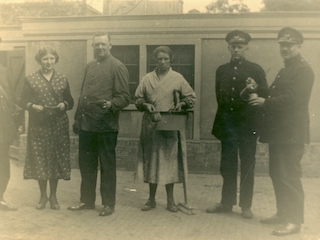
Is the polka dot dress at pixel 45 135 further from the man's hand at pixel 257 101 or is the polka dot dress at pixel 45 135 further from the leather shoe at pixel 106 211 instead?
the man's hand at pixel 257 101

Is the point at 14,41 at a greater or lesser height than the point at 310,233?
greater

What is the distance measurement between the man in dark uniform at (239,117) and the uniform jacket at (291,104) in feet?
1.28

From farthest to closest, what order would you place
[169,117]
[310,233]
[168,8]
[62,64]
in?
[62,64], [168,8], [169,117], [310,233]

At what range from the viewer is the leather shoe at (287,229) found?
4039 mm

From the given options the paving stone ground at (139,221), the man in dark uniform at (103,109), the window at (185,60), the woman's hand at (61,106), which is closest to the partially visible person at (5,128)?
the paving stone ground at (139,221)

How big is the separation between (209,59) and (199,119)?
1082 mm

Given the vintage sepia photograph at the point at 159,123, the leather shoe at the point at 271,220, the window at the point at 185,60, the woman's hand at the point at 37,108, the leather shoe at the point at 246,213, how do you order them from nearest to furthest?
the vintage sepia photograph at the point at 159,123 < the leather shoe at the point at 271,220 < the leather shoe at the point at 246,213 < the woman's hand at the point at 37,108 < the window at the point at 185,60

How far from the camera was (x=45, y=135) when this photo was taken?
15.8ft

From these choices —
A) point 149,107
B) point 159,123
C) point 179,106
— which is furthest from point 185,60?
point 159,123

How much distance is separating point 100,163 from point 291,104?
231 centimetres

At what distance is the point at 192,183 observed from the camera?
21.2ft

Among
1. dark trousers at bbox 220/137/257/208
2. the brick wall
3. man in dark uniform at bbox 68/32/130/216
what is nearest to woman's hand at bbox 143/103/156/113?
man in dark uniform at bbox 68/32/130/216

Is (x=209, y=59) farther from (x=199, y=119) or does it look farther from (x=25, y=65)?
(x=25, y=65)

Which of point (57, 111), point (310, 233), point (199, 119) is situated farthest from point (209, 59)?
point (310, 233)
